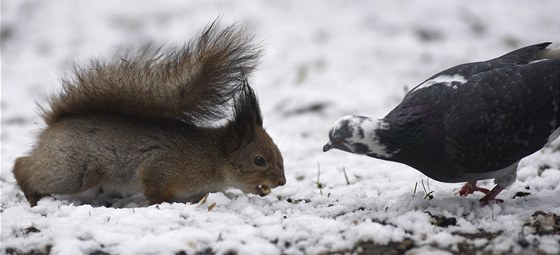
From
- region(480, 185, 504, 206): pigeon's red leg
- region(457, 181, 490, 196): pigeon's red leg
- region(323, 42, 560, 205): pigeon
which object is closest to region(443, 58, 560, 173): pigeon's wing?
region(323, 42, 560, 205): pigeon

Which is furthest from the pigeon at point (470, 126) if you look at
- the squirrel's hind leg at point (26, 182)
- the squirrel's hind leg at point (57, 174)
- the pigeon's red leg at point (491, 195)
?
the squirrel's hind leg at point (26, 182)

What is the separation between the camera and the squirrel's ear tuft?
409cm

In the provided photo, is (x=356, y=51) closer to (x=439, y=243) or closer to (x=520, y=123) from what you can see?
(x=520, y=123)

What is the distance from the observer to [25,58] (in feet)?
27.9

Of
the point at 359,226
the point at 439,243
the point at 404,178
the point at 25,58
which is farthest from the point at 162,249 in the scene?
the point at 25,58

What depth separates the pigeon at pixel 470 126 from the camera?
345cm

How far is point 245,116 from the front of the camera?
4152mm

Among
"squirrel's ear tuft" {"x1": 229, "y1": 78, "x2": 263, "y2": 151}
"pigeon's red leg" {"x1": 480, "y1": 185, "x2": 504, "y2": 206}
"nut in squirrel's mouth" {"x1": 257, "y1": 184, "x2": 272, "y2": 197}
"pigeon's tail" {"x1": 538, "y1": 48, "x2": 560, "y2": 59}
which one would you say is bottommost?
"pigeon's red leg" {"x1": 480, "y1": 185, "x2": 504, "y2": 206}

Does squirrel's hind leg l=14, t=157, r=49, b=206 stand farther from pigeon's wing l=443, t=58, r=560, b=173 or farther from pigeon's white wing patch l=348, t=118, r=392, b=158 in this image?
pigeon's wing l=443, t=58, r=560, b=173

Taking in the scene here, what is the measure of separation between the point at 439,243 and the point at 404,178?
5.23 feet

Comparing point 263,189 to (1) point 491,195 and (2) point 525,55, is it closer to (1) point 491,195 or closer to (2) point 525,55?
(1) point 491,195

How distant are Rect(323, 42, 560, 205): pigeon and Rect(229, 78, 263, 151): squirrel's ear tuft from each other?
28.4 inches

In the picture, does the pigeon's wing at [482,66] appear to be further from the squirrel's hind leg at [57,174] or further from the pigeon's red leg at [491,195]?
the squirrel's hind leg at [57,174]

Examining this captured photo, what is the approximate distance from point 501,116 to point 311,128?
117 inches
